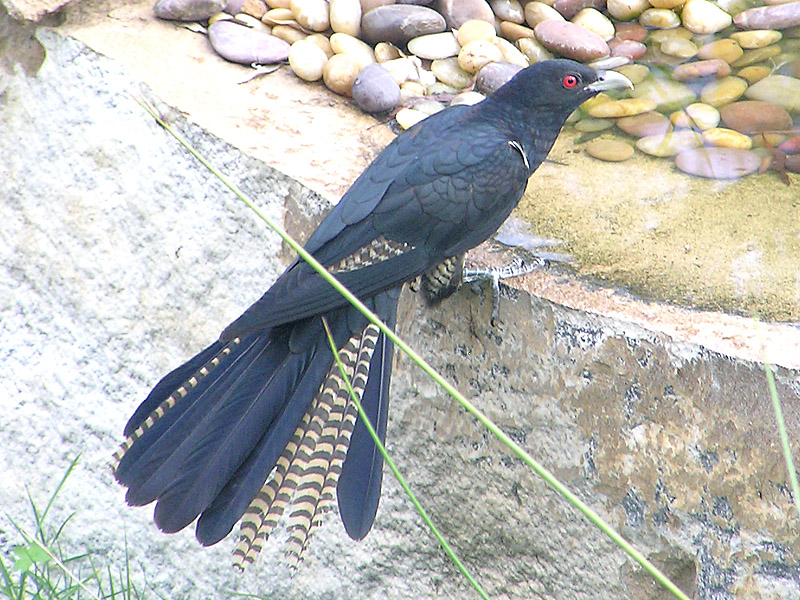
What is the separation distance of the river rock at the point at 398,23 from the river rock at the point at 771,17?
3.39 feet

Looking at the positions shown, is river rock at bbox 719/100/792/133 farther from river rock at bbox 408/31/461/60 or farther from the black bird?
river rock at bbox 408/31/461/60

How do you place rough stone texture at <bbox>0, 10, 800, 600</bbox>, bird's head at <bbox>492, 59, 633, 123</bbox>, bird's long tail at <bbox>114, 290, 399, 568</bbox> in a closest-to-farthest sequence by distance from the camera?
bird's long tail at <bbox>114, 290, 399, 568</bbox>
rough stone texture at <bbox>0, 10, 800, 600</bbox>
bird's head at <bbox>492, 59, 633, 123</bbox>

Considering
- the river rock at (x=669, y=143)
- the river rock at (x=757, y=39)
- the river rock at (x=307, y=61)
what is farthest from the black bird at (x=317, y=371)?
the river rock at (x=757, y=39)

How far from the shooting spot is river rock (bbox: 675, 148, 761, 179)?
8.16 ft

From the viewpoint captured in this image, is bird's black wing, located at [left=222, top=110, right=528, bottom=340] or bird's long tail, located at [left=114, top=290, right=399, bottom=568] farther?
bird's black wing, located at [left=222, top=110, right=528, bottom=340]

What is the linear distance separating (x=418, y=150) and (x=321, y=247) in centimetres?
36

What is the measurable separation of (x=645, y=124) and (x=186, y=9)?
1.47m

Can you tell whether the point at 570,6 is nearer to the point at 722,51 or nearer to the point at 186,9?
the point at 722,51

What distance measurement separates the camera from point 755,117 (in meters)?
2.69

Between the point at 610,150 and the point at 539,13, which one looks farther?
the point at 539,13

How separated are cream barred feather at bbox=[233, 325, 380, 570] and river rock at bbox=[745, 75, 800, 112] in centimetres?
150

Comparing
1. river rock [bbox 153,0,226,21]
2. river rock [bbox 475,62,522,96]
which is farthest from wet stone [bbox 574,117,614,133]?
river rock [bbox 153,0,226,21]

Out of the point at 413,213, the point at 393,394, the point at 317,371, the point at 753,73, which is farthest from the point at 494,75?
the point at 317,371

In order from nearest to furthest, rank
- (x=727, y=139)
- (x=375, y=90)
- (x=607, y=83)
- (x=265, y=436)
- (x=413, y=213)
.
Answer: (x=265, y=436)
(x=413, y=213)
(x=607, y=83)
(x=727, y=139)
(x=375, y=90)
